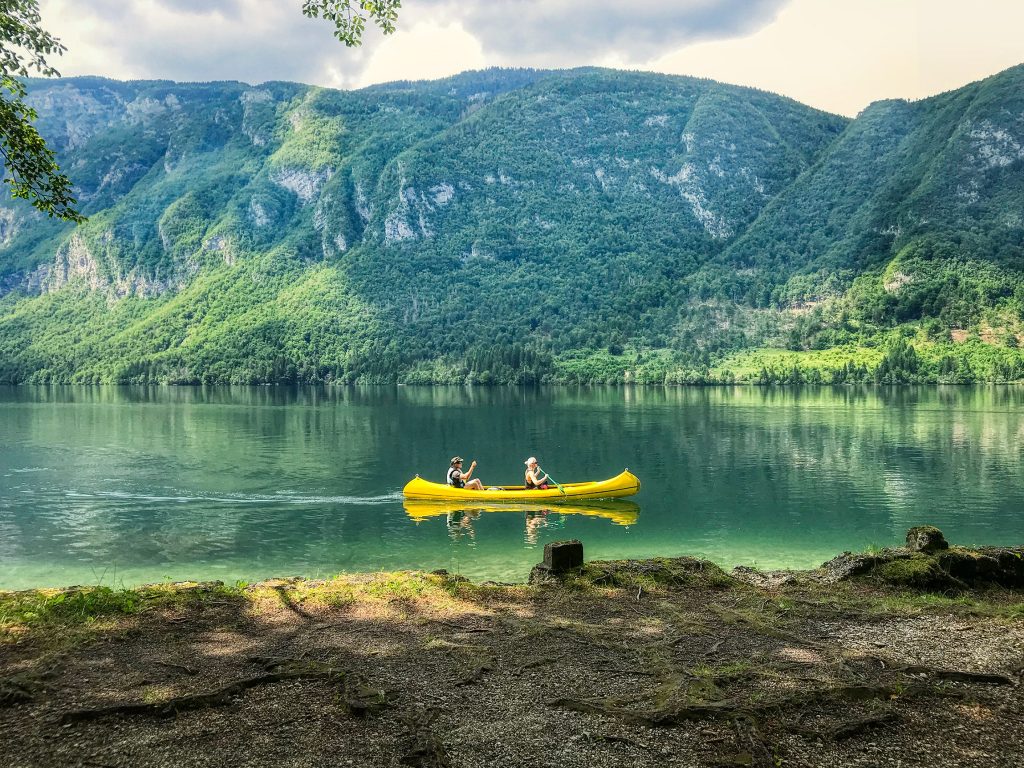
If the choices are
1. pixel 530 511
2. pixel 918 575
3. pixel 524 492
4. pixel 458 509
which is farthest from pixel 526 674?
pixel 458 509

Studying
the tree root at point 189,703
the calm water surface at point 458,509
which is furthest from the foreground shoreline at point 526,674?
the calm water surface at point 458,509

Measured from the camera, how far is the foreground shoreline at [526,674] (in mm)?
6316

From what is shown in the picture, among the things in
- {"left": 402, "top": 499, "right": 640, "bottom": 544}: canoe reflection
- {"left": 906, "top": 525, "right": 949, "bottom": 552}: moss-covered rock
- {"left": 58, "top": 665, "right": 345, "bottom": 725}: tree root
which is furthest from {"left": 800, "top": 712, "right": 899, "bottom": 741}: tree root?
{"left": 402, "top": 499, "right": 640, "bottom": 544}: canoe reflection

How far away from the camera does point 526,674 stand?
8188 mm

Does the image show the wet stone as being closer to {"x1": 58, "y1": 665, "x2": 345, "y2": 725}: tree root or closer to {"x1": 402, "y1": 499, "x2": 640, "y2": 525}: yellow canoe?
{"x1": 58, "y1": 665, "x2": 345, "y2": 725}: tree root

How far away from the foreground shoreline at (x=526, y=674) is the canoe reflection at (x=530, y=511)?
18.3m

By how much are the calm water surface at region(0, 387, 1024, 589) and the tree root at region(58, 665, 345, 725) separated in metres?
12.6

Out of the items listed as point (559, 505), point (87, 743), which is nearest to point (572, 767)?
point (87, 743)

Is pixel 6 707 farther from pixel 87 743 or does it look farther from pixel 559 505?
pixel 559 505

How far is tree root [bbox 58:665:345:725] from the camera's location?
6803mm

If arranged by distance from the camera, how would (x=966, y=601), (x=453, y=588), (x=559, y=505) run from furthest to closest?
(x=559, y=505) < (x=453, y=588) < (x=966, y=601)

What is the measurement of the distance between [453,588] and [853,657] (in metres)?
6.26

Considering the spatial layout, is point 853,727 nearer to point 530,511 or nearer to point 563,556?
point 563,556

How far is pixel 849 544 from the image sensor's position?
25.4m
